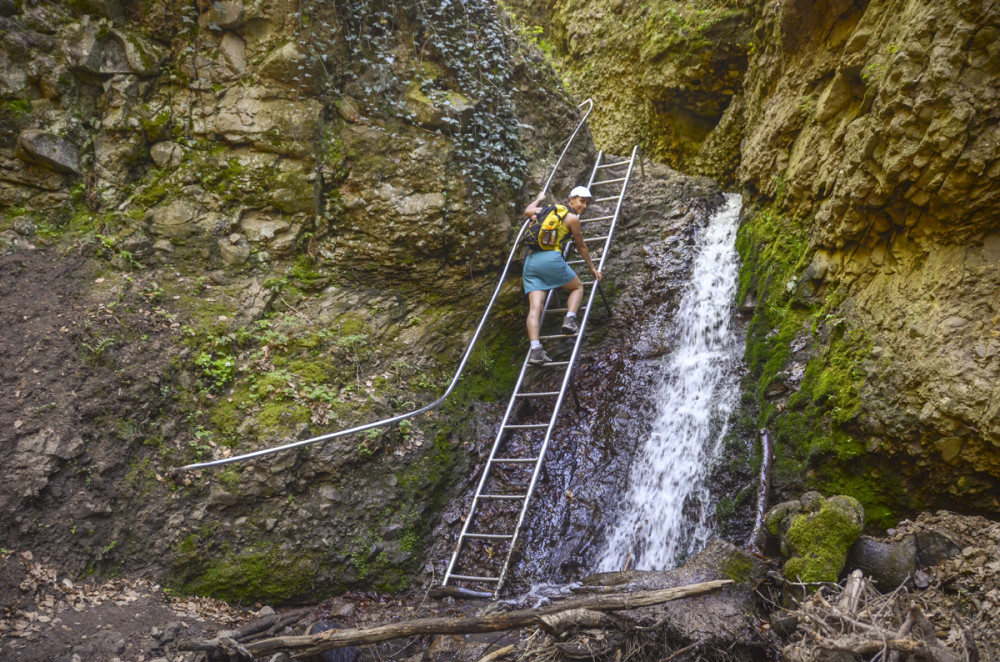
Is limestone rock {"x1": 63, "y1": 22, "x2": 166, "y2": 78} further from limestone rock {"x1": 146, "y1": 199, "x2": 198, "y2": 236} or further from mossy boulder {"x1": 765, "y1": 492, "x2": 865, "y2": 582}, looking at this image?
mossy boulder {"x1": 765, "y1": 492, "x2": 865, "y2": 582}

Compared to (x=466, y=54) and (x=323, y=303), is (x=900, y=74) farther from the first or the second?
(x=323, y=303)

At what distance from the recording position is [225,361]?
209 inches

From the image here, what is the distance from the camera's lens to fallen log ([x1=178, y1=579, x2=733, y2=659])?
370cm

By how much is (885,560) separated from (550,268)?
12.6 feet

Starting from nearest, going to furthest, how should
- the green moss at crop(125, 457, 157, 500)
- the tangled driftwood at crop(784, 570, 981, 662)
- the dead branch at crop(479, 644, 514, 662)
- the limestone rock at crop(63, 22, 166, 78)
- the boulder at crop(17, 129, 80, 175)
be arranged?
the tangled driftwood at crop(784, 570, 981, 662)
the dead branch at crop(479, 644, 514, 662)
the green moss at crop(125, 457, 157, 500)
the boulder at crop(17, 129, 80, 175)
the limestone rock at crop(63, 22, 166, 78)

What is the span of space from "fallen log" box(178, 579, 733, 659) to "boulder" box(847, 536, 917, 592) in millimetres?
885

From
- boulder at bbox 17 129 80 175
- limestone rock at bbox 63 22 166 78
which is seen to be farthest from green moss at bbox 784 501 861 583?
limestone rock at bbox 63 22 166 78

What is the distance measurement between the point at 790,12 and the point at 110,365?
7.95 m

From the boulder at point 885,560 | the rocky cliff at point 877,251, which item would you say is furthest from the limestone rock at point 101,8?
the boulder at point 885,560

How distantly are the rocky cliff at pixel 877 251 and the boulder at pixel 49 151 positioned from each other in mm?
7206

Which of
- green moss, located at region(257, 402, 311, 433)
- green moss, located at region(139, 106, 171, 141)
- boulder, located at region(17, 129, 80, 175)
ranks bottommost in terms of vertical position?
green moss, located at region(257, 402, 311, 433)

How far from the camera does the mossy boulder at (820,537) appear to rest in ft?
12.2

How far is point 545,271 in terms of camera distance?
6.17 metres

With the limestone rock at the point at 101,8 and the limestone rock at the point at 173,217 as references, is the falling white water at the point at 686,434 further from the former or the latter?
the limestone rock at the point at 101,8
